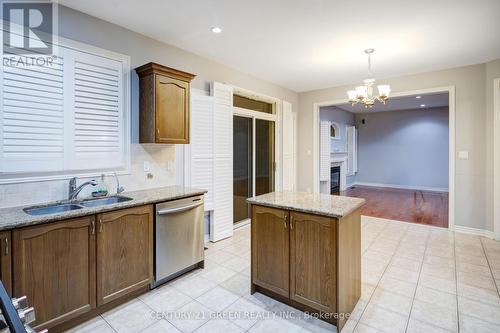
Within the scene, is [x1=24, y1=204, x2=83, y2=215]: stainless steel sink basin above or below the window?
below

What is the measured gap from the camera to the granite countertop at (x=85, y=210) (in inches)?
66.4

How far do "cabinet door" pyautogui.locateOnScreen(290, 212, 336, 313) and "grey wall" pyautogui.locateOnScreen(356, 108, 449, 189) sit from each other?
832 cm

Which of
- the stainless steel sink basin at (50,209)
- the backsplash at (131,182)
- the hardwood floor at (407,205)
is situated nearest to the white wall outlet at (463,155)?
the hardwood floor at (407,205)

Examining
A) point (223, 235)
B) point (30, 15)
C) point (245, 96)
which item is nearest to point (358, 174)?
point (245, 96)

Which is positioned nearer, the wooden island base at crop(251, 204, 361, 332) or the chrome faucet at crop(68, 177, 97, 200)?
the wooden island base at crop(251, 204, 361, 332)

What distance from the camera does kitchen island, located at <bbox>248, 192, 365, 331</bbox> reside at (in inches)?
75.6

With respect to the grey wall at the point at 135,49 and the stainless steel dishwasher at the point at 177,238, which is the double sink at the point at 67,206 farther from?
the grey wall at the point at 135,49

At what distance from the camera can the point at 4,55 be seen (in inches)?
82.6

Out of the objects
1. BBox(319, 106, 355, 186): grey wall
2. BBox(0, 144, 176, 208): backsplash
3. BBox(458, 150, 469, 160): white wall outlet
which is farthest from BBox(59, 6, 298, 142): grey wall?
BBox(319, 106, 355, 186): grey wall

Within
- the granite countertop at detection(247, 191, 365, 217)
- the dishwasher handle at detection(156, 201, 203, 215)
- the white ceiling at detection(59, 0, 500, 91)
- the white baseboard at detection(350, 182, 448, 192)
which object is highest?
the white ceiling at detection(59, 0, 500, 91)

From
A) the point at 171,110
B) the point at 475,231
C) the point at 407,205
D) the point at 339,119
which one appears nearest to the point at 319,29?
the point at 171,110

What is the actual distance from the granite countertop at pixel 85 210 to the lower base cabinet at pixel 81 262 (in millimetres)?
52

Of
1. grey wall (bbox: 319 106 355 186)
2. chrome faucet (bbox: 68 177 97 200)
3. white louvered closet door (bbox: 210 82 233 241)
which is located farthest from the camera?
grey wall (bbox: 319 106 355 186)

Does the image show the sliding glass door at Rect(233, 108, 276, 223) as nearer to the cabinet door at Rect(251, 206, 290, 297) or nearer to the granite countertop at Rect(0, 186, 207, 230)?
the granite countertop at Rect(0, 186, 207, 230)
